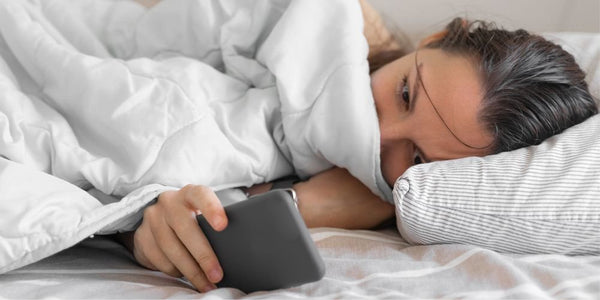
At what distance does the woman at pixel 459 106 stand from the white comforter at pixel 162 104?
4 cm

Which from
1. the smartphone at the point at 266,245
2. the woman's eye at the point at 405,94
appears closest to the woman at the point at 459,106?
the woman's eye at the point at 405,94

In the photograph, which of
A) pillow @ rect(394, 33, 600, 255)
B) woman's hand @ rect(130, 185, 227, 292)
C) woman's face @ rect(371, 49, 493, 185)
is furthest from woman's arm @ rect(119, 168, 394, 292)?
woman's face @ rect(371, 49, 493, 185)

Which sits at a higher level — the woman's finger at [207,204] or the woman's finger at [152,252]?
the woman's finger at [207,204]

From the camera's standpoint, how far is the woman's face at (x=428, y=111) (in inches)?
33.7

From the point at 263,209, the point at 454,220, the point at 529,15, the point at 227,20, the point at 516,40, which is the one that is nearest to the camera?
the point at 263,209

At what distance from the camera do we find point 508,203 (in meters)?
0.72

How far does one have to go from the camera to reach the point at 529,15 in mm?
1347

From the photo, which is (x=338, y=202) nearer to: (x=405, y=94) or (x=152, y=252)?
(x=405, y=94)

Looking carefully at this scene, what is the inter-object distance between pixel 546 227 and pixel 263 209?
0.34m

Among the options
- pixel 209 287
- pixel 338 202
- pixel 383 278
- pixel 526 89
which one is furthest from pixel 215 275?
pixel 526 89

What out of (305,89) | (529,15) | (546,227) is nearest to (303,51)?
(305,89)

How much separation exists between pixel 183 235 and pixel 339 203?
33cm

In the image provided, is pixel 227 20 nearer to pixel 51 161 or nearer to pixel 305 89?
pixel 305 89

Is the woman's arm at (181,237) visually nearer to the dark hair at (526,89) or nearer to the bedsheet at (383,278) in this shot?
the bedsheet at (383,278)
